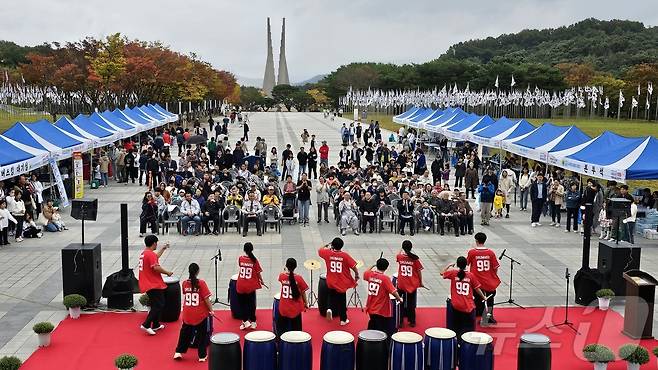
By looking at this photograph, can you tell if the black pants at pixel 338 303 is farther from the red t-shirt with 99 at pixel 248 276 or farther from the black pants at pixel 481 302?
the black pants at pixel 481 302

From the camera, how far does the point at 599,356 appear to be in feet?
29.4

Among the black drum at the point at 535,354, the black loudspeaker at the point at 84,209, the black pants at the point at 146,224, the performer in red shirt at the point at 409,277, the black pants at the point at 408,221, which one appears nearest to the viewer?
the black drum at the point at 535,354

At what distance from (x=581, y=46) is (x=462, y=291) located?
462ft

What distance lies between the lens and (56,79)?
202 feet

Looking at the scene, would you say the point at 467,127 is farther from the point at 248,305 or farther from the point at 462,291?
the point at 248,305

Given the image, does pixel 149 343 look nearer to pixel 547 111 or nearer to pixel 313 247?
pixel 313 247

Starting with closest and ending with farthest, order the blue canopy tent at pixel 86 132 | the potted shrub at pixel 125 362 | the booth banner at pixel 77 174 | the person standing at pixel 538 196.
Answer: the potted shrub at pixel 125 362 < the person standing at pixel 538 196 < the booth banner at pixel 77 174 < the blue canopy tent at pixel 86 132

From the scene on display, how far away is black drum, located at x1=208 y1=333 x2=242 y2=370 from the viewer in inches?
332

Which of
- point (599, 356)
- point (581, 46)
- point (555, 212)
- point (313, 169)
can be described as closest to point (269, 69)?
point (581, 46)

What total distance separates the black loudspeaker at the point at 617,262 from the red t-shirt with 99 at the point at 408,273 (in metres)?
4.02

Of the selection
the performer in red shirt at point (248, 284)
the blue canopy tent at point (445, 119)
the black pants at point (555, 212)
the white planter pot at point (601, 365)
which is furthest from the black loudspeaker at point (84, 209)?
the blue canopy tent at point (445, 119)

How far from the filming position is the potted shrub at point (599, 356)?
8961 millimetres

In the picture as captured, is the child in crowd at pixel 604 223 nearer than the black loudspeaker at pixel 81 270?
No

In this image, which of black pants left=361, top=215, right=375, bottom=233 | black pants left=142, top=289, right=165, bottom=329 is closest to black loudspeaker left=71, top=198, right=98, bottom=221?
black pants left=142, top=289, right=165, bottom=329
